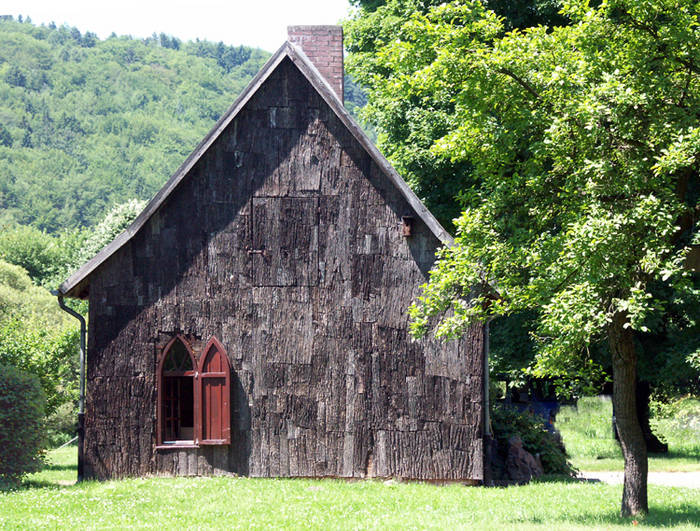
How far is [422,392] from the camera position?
62.0 feet

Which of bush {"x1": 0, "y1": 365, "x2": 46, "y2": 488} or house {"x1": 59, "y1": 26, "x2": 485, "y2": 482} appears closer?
house {"x1": 59, "y1": 26, "x2": 485, "y2": 482}

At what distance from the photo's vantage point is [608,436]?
3328 cm

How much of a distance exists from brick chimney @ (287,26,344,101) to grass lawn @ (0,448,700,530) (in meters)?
9.59

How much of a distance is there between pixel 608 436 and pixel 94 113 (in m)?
138

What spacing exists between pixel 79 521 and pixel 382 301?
7.63 metres

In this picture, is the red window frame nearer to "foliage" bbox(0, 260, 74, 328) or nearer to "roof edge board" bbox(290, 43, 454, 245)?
"roof edge board" bbox(290, 43, 454, 245)

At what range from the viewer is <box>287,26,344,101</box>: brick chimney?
21.8 meters

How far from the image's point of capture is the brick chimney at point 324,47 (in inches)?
858

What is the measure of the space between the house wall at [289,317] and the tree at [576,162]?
149 inches

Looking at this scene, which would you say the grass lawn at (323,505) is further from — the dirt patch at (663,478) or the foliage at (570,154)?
the foliage at (570,154)

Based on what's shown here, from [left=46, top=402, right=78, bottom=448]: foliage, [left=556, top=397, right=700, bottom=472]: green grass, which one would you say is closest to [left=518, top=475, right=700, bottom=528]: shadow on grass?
[left=556, top=397, right=700, bottom=472]: green grass

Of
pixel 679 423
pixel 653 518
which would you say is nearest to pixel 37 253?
pixel 679 423

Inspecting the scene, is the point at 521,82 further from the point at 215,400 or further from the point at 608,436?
the point at 608,436

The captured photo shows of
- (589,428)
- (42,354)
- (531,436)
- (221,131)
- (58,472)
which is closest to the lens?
(221,131)
